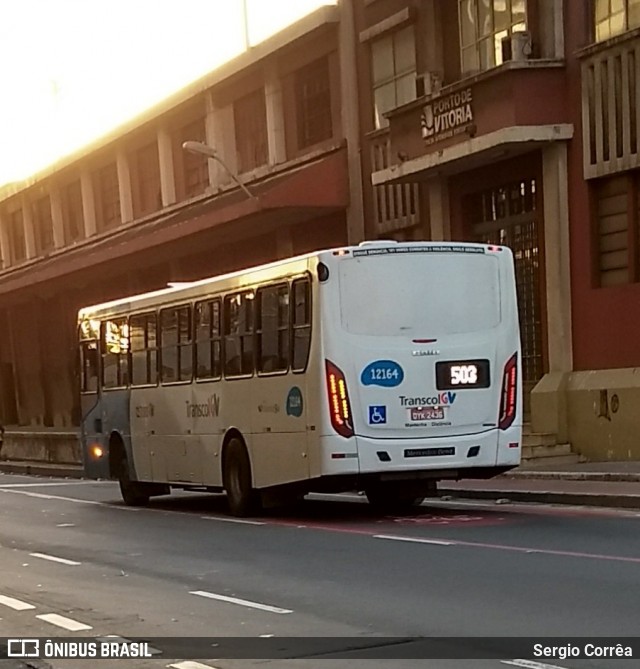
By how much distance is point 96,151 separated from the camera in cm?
4762

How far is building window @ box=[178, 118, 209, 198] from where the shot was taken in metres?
40.6

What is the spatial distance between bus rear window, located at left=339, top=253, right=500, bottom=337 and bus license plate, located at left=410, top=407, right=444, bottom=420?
A: 2.94 feet

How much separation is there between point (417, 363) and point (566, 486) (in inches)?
159

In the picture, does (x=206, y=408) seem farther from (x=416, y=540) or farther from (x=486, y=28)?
(x=486, y=28)

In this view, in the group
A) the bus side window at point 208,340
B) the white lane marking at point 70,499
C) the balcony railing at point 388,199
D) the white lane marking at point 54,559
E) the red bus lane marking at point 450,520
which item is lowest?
the white lane marking at point 70,499

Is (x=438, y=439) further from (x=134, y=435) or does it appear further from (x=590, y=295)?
(x=590, y=295)

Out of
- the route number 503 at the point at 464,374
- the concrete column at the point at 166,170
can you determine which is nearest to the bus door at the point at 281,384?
the route number 503 at the point at 464,374

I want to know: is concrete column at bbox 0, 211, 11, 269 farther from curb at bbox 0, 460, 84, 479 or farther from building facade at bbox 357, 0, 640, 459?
building facade at bbox 357, 0, 640, 459

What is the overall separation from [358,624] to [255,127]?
95.6 feet

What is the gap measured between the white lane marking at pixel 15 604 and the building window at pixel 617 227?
14491mm

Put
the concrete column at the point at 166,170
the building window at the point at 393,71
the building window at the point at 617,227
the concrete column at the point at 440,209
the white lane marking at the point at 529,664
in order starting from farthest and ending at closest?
the concrete column at the point at 166,170 → the building window at the point at 393,71 → the concrete column at the point at 440,209 → the building window at the point at 617,227 → the white lane marking at the point at 529,664

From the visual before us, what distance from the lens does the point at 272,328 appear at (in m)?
18.0

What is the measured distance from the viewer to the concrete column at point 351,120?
31.6 m

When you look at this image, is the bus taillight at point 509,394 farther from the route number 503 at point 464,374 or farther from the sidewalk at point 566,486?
the sidewalk at point 566,486
